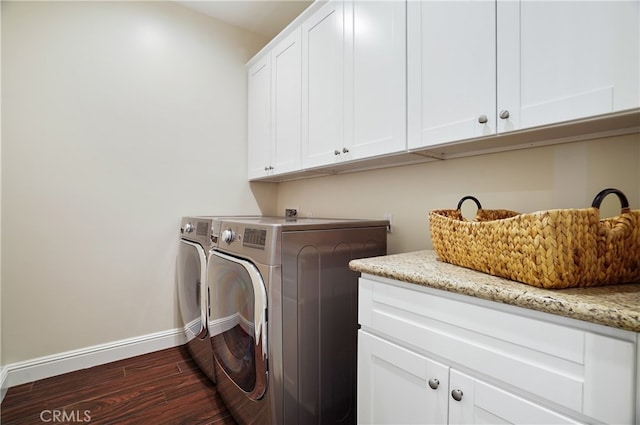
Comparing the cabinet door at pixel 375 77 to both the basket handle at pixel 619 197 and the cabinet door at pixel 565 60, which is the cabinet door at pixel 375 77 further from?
the basket handle at pixel 619 197

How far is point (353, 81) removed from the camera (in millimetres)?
1569

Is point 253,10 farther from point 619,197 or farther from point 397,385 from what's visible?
point 397,385

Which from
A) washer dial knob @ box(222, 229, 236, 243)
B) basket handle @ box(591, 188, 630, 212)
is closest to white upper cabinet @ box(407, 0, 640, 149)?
basket handle @ box(591, 188, 630, 212)

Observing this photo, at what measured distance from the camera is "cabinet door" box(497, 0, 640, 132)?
0.80m

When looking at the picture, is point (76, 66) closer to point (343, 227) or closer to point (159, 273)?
Result: point (159, 273)

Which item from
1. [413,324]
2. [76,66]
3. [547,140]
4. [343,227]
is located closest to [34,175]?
[76,66]

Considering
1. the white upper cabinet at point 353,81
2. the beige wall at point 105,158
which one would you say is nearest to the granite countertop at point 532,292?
the white upper cabinet at point 353,81

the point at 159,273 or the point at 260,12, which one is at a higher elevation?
the point at 260,12

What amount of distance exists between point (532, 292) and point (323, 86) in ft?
4.95

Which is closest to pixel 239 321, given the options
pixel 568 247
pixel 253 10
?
pixel 568 247

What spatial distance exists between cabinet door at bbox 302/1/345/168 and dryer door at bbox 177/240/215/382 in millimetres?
943

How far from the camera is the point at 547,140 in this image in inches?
45.9

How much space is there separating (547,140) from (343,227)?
2.95ft

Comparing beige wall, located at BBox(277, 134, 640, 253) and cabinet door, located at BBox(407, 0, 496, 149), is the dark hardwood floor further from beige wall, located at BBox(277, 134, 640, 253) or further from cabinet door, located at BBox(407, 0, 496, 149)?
cabinet door, located at BBox(407, 0, 496, 149)
